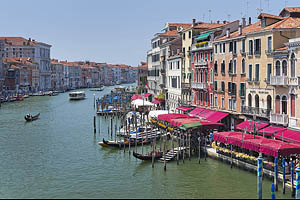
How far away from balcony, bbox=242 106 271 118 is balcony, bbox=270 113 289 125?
2.38ft

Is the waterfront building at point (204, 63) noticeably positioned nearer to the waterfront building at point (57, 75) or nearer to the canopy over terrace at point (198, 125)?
the canopy over terrace at point (198, 125)

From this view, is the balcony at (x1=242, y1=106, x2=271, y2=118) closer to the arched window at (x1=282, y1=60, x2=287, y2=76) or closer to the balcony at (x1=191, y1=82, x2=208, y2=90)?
the arched window at (x1=282, y1=60, x2=287, y2=76)

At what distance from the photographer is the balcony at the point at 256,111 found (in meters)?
22.7

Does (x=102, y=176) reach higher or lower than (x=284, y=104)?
lower

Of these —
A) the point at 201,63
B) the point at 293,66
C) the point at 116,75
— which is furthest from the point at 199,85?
the point at 116,75

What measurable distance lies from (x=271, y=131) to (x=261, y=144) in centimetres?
283

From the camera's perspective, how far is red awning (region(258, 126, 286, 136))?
20841 millimetres

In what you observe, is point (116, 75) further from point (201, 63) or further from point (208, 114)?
point (208, 114)

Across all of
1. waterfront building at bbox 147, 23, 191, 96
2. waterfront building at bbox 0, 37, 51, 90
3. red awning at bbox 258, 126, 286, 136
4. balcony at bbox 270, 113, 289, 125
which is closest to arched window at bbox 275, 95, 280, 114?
balcony at bbox 270, 113, 289, 125

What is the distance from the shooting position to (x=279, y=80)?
21391 millimetres

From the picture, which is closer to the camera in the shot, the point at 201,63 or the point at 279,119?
the point at 279,119

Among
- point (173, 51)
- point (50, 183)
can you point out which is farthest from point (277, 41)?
point (173, 51)

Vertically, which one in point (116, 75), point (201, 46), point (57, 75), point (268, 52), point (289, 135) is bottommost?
point (289, 135)

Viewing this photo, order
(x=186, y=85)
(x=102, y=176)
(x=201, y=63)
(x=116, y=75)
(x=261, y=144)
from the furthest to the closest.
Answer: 1. (x=116, y=75)
2. (x=186, y=85)
3. (x=201, y=63)
4. (x=102, y=176)
5. (x=261, y=144)
